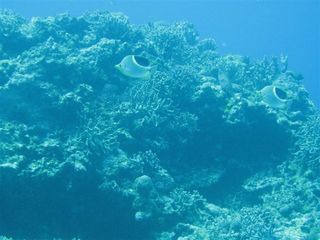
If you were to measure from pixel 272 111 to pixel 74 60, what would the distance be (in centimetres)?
504

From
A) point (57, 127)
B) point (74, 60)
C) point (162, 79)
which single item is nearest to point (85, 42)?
point (74, 60)

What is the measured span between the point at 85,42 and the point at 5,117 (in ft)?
12.3

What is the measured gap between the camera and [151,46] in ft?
35.3

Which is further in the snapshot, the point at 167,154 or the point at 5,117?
the point at 167,154

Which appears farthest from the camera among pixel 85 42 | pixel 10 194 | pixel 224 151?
pixel 85 42

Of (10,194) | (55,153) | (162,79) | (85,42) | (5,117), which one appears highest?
(85,42)

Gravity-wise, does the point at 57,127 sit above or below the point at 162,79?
below

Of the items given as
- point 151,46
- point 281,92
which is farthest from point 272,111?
point 151,46

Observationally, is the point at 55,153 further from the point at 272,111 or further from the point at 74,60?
the point at 272,111

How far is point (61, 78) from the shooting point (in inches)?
338

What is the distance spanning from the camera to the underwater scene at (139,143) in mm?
6660

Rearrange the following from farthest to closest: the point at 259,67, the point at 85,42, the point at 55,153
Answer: the point at 259,67 < the point at 85,42 < the point at 55,153

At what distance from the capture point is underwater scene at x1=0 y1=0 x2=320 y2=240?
21.9ft

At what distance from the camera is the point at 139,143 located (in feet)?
26.7
